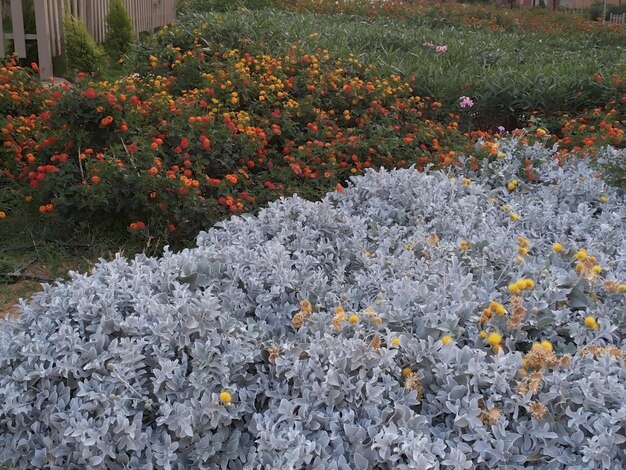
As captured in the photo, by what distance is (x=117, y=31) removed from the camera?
10258 mm

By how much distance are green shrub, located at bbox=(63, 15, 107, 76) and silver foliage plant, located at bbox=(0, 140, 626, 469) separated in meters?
6.79

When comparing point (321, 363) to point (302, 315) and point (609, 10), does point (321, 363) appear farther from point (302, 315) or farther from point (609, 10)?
point (609, 10)

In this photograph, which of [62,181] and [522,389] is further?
[62,181]

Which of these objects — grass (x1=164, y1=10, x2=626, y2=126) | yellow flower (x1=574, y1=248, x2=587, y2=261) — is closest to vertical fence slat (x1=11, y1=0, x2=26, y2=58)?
grass (x1=164, y1=10, x2=626, y2=126)

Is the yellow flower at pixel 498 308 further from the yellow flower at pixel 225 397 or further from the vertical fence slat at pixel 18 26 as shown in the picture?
the vertical fence slat at pixel 18 26

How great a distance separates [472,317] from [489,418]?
1.36ft

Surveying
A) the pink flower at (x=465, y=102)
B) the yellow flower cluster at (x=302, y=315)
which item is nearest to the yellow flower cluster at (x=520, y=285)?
the yellow flower cluster at (x=302, y=315)

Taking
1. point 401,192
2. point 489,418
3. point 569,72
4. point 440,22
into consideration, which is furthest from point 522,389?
point 440,22

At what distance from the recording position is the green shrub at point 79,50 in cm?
857

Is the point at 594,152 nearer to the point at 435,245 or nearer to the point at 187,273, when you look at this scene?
the point at 435,245

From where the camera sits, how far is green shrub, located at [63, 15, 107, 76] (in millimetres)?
8570

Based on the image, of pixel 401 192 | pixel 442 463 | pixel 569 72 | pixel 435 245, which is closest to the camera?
pixel 442 463

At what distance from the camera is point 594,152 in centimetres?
407

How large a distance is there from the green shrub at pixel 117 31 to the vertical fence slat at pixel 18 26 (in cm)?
251
